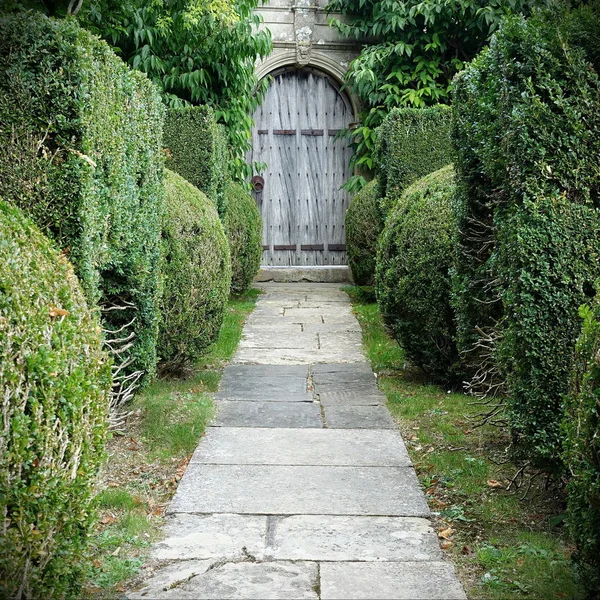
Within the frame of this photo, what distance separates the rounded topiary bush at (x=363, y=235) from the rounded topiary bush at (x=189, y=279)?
14.3ft

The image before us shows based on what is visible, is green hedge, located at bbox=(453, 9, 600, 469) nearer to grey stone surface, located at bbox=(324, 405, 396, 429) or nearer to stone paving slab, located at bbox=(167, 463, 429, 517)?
stone paving slab, located at bbox=(167, 463, 429, 517)

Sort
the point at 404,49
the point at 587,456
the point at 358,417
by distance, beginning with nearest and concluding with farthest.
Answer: the point at 587,456 < the point at 358,417 < the point at 404,49

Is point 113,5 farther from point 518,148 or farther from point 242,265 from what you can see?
point 518,148

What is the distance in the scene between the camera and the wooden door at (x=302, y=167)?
42.8ft

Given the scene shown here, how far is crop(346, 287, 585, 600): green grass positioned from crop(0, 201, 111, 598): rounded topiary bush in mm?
1414

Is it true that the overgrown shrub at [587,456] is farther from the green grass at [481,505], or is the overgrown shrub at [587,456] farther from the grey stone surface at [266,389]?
the grey stone surface at [266,389]

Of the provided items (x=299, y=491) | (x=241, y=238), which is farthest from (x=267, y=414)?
(x=241, y=238)

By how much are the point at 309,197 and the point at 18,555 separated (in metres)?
11.2

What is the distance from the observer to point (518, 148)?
141 inches

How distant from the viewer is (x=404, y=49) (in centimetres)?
1228

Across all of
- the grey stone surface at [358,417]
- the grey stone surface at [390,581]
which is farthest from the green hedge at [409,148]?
the grey stone surface at [390,581]

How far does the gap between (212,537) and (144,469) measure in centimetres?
104

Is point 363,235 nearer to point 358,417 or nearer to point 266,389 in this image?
point 266,389

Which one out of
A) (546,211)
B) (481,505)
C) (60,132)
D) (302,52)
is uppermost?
(302,52)
